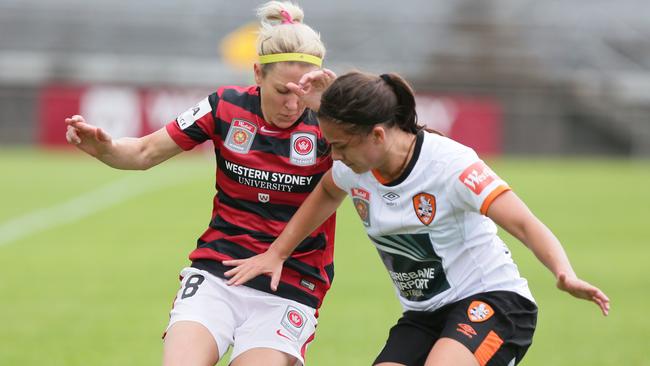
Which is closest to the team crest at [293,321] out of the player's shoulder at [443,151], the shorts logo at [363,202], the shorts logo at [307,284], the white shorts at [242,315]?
the white shorts at [242,315]

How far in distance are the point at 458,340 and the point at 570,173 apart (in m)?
21.4

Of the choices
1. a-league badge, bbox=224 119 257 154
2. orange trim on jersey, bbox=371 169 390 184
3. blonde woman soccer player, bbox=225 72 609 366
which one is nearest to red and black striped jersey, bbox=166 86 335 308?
a-league badge, bbox=224 119 257 154

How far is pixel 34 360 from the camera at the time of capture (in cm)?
751

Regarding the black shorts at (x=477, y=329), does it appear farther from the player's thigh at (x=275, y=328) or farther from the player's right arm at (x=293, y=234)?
the player's right arm at (x=293, y=234)

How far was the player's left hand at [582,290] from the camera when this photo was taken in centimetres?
435

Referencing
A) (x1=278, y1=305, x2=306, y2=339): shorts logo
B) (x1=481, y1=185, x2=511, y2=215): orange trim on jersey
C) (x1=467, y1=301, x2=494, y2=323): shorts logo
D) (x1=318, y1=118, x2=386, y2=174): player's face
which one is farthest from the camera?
(x1=278, y1=305, x2=306, y2=339): shorts logo

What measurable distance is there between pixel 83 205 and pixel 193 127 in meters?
12.6

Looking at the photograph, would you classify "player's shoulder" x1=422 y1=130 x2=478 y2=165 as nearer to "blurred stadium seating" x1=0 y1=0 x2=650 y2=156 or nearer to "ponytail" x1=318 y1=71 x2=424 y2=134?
"ponytail" x1=318 y1=71 x2=424 y2=134

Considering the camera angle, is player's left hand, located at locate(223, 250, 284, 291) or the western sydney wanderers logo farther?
player's left hand, located at locate(223, 250, 284, 291)

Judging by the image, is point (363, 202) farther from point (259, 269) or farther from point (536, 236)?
point (536, 236)

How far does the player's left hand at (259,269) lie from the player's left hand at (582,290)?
1.54 m

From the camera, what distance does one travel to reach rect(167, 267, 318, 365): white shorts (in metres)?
5.39

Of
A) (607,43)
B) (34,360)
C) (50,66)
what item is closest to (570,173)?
(607,43)

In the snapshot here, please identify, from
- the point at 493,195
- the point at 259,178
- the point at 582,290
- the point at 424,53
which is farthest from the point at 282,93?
the point at 424,53
